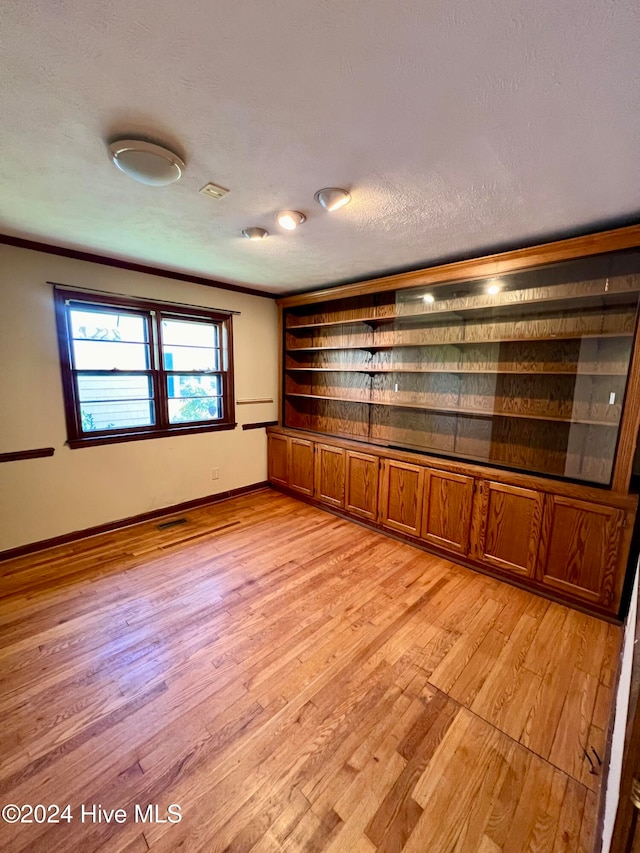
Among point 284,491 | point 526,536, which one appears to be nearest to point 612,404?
point 526,536

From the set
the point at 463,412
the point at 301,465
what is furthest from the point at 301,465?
the point at 463,412

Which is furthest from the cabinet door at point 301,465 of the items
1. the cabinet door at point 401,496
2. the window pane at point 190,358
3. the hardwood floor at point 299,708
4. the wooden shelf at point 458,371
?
the hardwood floor at point 299,708

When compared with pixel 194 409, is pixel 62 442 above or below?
below

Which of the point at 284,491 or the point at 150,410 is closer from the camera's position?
the point at 150,410

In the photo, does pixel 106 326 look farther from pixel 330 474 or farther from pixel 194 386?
pixel 330 474

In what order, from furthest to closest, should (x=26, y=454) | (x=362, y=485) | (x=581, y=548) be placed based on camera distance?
(x=362, y=485) → (x=26, y=454) → (x=581, y=548)

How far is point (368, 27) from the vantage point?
0.93m

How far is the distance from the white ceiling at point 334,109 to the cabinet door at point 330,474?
7.06 ft

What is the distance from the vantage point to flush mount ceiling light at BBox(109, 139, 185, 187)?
1.41 metres

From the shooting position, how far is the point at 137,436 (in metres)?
3.37

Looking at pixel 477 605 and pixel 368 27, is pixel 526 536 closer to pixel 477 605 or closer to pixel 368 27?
pixel 477 605

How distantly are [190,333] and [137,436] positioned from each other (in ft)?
3.95

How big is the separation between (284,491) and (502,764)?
328cm

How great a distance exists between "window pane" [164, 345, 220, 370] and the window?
1cm
